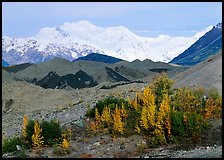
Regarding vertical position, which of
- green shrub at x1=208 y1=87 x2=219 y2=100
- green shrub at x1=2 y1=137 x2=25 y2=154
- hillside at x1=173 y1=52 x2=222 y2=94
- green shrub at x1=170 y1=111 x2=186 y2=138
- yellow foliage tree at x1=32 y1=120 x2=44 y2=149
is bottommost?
green shrub at x1=2 y1=137 x2=25 y2=154

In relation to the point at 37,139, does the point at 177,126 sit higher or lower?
higher

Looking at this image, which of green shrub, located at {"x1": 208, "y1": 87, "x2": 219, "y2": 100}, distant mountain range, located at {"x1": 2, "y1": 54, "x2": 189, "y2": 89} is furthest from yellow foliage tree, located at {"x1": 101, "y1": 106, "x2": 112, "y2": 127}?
Answer: distant mountain range, located at {"x1": 2, "y1": 54, "x2": 189, "y2": 89}

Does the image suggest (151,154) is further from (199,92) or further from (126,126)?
(199,92)

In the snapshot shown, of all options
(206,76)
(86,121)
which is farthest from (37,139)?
(206,76)

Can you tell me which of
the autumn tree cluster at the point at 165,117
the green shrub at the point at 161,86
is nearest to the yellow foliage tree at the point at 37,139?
the autumn tree cluster at the point at 165,117

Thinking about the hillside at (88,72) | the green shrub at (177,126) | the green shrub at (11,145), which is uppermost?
the hillside at (88,72)

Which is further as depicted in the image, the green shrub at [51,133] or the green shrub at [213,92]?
the green shrub at [213,92]

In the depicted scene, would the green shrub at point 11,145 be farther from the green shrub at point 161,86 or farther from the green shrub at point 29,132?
the green shrub at point 161,86

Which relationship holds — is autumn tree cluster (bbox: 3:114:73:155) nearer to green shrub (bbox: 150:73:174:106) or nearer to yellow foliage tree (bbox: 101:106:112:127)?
yellow foliage tree (bbox: 101:106:112:127)

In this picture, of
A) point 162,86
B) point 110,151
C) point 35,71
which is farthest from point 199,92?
point 35,71

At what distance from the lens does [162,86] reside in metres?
17.5

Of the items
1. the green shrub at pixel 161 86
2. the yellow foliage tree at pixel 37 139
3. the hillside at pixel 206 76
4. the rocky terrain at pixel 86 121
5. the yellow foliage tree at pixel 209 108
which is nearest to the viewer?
the rocky terrain at pixel 86 121

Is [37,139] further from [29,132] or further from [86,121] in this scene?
[86,121]

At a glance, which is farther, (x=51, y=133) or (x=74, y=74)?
(x=74, y=74)
